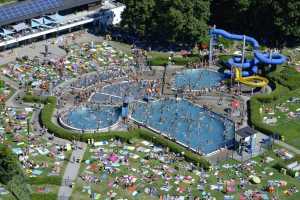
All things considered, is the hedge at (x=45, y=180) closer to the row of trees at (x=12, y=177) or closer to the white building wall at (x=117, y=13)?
the row of trees at (x=12, y=177)

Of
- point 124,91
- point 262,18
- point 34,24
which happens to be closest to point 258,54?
point 262,18

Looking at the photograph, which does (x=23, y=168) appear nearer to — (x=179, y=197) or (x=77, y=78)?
(x=179, y=197)

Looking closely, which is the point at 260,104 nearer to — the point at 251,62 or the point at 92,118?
the point at 251,62

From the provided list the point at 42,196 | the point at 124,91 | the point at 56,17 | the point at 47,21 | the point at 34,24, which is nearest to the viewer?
the point at 42,196

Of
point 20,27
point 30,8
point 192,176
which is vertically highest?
point 30,8

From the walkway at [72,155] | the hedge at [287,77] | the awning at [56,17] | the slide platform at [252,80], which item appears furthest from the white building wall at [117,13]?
the hedge at [287,77]

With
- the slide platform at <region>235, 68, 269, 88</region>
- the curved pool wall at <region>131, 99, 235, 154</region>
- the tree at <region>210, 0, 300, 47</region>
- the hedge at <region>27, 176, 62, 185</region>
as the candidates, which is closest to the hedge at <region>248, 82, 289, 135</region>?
the slide platform at <region>235, 68, 269, 88</region>

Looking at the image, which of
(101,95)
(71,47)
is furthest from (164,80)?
(71,47)
